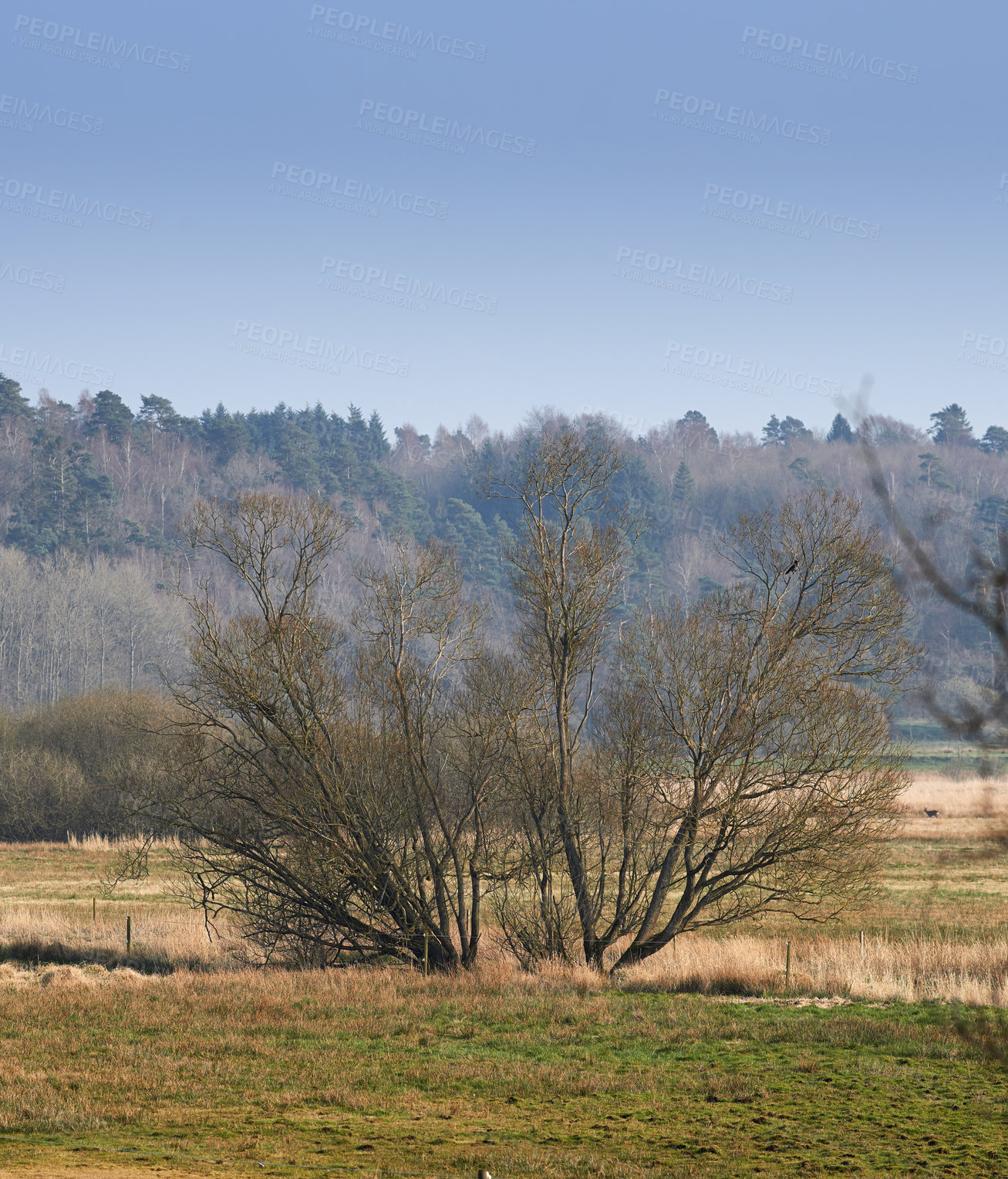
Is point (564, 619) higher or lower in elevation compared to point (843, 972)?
higher

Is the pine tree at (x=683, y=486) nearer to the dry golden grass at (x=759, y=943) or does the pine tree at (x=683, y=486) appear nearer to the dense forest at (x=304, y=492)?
the dense forest at (x=304, y=492)

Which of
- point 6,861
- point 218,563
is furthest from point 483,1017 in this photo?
point 218,563

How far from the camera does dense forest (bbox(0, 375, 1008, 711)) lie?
101 m

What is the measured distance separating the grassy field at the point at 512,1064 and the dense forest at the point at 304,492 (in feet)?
212

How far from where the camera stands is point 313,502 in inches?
905

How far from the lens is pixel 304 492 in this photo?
5059 inches

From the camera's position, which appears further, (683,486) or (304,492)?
(683,486)

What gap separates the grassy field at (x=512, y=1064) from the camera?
9.83 metres

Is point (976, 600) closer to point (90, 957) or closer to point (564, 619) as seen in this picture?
point (564, 619)

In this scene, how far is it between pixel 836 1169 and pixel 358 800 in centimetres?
1335

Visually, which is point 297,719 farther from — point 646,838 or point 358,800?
point 646,838

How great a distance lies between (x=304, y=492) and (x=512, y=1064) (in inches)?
4647

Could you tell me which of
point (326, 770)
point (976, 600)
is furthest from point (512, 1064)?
point (976, 600)

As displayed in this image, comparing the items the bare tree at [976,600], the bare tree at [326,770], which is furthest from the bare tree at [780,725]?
the bare tree at [976,600]
